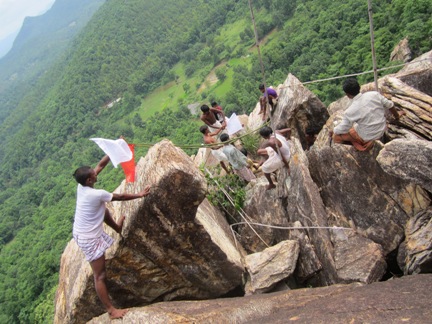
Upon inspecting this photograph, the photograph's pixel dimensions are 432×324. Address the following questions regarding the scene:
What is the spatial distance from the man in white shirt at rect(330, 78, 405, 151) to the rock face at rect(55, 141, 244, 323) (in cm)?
287

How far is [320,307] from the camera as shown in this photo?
4.46 meters

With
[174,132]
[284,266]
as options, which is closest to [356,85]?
[284,266]

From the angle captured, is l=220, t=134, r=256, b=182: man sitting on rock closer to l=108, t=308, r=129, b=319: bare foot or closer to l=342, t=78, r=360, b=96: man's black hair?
l=342, t=78, r=360, b=96: man's black hair

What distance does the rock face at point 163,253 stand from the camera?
559 centimetres

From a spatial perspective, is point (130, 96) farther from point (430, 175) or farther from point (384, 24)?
point (430, 175)

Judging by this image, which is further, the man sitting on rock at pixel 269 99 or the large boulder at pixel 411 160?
the man sitting on rock at pixel 269 99

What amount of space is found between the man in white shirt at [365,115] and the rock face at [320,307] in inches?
95.7

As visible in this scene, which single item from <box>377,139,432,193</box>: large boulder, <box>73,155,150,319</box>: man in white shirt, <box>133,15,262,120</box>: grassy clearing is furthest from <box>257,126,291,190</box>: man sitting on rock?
→ <box>133,15,262,120</box>: grassy clearing

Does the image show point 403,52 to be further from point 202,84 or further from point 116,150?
point 202,84

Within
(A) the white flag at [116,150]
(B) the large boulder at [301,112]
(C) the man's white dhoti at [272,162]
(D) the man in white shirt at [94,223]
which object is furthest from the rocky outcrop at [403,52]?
(D) the man in white shirt at [94,223]

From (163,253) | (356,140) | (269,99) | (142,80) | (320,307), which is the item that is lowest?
(142,80)

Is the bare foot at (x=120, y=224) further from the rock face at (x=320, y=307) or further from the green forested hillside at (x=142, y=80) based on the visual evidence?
the green forested hillside at (x=142, y=80)

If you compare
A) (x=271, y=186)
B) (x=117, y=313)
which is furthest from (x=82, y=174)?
(x=271, y=186)

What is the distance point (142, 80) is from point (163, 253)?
358 feet
